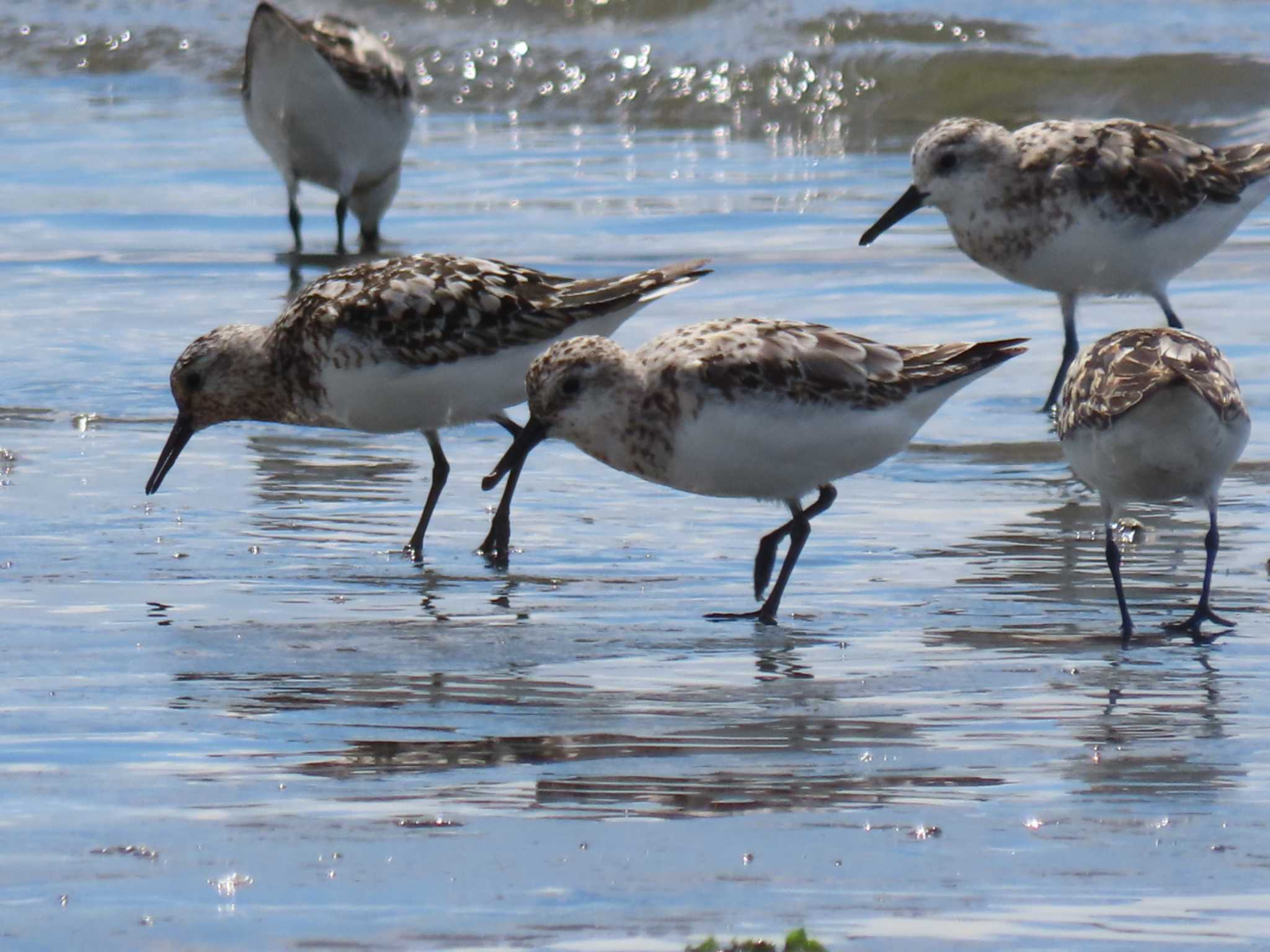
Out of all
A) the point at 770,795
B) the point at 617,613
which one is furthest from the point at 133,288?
the point at 770,795

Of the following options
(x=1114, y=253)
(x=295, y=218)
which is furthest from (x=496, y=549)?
(x=295, y=218)

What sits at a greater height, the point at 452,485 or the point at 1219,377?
the point at 1219,377

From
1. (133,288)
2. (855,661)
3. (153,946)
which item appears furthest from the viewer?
(133,288)

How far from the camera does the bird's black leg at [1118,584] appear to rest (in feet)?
19.8

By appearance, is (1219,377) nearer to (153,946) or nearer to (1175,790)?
(1175,790)

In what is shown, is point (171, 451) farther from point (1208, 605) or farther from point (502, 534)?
point (1208, 605)

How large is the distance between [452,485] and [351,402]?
0.83 m

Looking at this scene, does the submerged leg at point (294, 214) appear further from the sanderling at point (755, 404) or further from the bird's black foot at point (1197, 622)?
the bird's black foot at point (1197, 622)

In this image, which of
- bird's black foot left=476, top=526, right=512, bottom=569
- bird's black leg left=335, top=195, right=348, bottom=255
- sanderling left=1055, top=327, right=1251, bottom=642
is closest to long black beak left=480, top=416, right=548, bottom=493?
bird's black foot left=476, top=526, right=512, bottom=569

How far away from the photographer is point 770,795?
4641 millimetres

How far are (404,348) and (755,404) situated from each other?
1722 millimetres

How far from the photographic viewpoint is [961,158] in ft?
33.6

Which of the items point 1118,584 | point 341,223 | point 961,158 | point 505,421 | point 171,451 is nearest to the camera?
point 1118,584

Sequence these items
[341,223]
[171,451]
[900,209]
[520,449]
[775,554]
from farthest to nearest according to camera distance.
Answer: [341,223] → [900,209] → [171,451] → [520,449] → [775,554]
